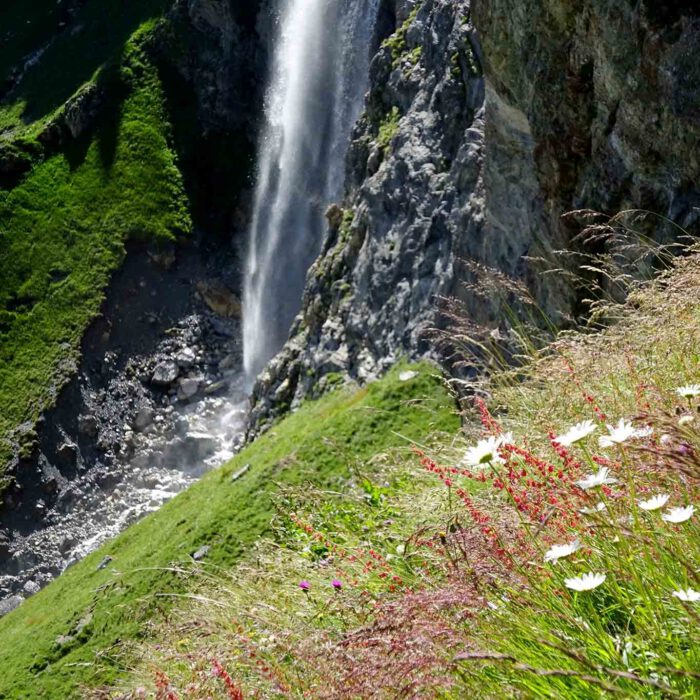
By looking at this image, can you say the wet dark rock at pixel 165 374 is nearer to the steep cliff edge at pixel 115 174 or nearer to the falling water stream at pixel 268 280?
the falling water stream at pixel 268 280

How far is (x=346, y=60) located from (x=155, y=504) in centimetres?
2479

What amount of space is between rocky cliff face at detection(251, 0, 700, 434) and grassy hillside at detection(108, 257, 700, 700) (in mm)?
5894

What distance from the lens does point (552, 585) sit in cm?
316

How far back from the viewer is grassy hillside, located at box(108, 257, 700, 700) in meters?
2.63

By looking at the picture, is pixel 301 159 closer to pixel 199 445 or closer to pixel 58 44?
pixel 199 445

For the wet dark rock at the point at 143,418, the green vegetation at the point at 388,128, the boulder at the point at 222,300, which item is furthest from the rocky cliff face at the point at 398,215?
the boulder at the point at 222,300

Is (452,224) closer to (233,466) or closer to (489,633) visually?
(233,466)

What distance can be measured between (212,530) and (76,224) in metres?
45.5

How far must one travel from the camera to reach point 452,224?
2072 centimetres

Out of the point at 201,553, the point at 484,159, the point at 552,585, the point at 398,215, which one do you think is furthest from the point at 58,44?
the point at 552,585

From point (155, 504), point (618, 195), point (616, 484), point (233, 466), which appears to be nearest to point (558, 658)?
point (616, 484)

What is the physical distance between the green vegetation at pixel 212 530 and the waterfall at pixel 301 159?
23326 millimetres

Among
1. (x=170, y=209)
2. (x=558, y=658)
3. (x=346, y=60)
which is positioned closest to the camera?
(x=558, y=658)

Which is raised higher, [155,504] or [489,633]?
[489,633]
